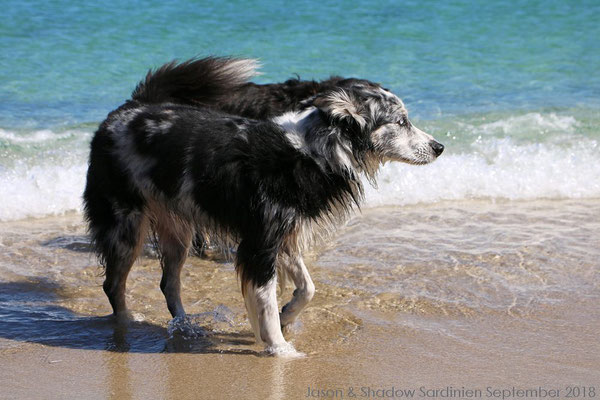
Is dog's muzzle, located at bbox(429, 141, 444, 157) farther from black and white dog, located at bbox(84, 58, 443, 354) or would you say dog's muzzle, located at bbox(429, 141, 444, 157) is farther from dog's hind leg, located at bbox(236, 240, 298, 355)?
dog's hind leg, located at bbox(236, 240, 298, 355)

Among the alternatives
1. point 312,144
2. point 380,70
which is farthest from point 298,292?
point 380,70

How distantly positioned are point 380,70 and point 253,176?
7.46m

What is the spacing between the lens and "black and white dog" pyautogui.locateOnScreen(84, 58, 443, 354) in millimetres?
4102

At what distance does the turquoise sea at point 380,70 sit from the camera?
752 cm

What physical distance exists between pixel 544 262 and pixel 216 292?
2.09 m

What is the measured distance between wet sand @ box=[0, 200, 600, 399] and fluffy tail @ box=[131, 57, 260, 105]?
1181mm

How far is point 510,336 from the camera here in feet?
14.0

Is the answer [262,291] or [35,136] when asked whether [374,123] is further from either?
[35,136]

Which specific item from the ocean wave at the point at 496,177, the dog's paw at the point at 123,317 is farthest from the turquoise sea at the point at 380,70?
the dog's paw at the point at 123,317

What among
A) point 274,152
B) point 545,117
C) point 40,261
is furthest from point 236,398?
point 545,117

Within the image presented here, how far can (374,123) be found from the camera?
4184mm

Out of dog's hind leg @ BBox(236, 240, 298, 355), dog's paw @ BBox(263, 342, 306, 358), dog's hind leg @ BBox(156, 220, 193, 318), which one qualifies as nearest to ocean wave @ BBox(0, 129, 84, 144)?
dog's hind leg @ BBox(156, 220, 193, 318)

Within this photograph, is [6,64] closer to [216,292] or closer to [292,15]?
[292,15]

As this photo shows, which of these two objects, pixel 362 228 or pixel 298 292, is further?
pixel 362 228
